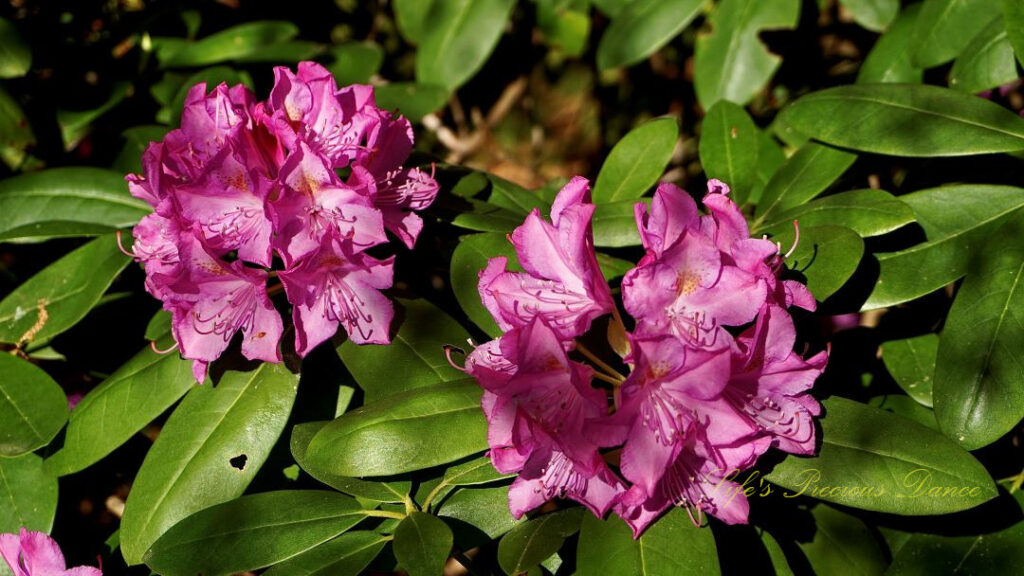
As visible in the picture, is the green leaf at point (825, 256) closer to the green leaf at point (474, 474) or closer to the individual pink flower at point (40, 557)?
the green leaf at point (474, 474)

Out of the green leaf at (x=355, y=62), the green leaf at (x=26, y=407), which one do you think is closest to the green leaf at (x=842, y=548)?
the green leaf at (x=26, y=407)

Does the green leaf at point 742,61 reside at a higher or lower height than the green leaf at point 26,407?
higher

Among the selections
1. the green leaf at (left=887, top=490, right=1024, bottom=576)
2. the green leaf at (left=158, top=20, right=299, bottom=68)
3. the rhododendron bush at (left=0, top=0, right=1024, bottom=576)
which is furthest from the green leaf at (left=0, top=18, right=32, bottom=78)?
the green leaf at (left=887, top=490, right=1024, bottom=576)

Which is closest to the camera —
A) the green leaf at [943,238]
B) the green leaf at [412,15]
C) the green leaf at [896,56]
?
the green leaf at [943,238]

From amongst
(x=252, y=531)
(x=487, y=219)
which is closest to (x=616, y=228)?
(x=487, y=219)

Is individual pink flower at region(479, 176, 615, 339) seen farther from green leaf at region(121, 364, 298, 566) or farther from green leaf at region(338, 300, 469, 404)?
green leaf at region(121, 364, 298, 566)

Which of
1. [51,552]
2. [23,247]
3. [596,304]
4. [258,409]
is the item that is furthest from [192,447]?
[23,247]
